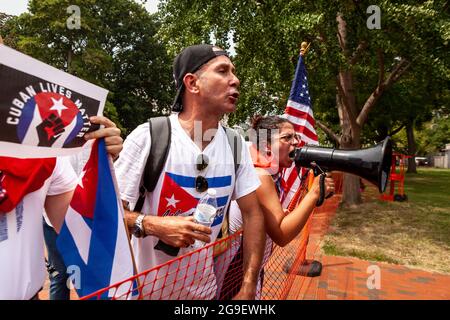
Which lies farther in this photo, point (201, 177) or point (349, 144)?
point (349, 144)

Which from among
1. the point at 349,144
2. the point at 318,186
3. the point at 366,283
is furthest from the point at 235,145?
the point at 349,144

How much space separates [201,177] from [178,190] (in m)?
0.12

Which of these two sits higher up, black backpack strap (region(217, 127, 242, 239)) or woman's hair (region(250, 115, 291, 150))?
woman's hair (region(250, 115, 291, 150))

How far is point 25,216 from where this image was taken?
144cm

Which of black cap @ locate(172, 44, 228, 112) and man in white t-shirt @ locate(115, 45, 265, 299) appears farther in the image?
black cap @ locate(172, 44, 228, 112)

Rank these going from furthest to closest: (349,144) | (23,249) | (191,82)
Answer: (349,144) < (191,82) < (23,249)

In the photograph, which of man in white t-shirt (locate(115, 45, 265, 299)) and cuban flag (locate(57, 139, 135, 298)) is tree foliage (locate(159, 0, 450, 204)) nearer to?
man in white t-shirt (locate(115, 45, 265, 299))

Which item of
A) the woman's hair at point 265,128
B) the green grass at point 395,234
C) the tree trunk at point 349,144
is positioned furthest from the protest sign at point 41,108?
the tree trunk at point 349,144

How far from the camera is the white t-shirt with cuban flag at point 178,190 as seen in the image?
1.68 m

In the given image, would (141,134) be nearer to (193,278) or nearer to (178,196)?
(178,196)

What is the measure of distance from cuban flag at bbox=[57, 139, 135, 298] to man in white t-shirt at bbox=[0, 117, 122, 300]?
9 centimetres

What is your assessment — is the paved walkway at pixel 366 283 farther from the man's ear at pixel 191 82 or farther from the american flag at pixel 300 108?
the man's ear at pixel 191 82

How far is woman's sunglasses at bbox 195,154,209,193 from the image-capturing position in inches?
68.3

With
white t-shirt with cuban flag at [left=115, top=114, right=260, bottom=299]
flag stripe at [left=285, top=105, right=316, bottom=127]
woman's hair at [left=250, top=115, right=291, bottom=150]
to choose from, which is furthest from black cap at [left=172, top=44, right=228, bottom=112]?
flag stripe at [left=285, top=105, right=316, bottom=127]
